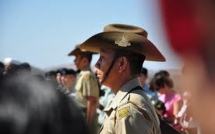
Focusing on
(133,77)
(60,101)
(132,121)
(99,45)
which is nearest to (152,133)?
(132,121)

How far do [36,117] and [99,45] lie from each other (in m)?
2.55

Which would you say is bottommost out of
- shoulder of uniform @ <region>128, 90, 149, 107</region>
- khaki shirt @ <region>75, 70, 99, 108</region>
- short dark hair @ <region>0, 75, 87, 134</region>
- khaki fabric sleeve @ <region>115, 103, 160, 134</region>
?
khaki shirt @ <region>75, 70, 99, 108</region>

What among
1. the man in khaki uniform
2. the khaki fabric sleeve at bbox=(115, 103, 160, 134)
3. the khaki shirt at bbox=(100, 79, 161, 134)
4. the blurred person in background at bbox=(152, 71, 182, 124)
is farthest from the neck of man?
the blurred person in background at bbox=(152, 71, 182, 124)

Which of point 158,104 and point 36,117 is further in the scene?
point 158,104

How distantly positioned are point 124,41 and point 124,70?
177 mm

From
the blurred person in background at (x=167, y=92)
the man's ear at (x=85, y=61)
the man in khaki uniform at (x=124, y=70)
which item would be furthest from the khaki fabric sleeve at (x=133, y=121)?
the blurred person in background at (x=167, y=92)

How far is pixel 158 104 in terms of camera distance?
21.2 feet

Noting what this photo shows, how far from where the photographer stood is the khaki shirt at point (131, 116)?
2.89m

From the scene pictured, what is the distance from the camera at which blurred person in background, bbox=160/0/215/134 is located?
76 centimetres

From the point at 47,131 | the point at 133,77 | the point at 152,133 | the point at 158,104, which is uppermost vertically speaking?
the point at 47,131

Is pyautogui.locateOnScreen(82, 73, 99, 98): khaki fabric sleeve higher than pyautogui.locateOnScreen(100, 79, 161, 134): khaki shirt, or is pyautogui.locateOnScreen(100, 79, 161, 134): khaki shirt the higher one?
pyautogui.locateOnScreen(100, 79, 161, 134): khaki shirt

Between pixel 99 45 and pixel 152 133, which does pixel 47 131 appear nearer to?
pixel 152 133

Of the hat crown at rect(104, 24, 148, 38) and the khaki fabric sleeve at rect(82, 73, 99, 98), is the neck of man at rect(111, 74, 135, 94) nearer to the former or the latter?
the hat crown at rect(104, 24, 148, 38)

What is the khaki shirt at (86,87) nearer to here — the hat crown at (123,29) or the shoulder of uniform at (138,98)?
the hat crown at (123,29)
